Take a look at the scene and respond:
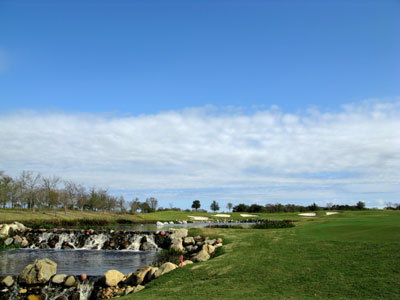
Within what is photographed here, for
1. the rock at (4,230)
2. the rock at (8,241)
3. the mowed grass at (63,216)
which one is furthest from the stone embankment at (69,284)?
the mowed grass at (63,216)

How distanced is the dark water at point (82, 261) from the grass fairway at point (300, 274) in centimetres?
807

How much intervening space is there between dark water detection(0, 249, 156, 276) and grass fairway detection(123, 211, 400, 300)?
26.5 ft

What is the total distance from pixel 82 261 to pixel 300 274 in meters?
18.7

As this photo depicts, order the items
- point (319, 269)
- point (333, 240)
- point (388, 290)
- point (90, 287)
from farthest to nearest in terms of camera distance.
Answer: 1. point (333, 240)
2. point (90, 287)
3. point (319, 269)
4. point (388, 290)

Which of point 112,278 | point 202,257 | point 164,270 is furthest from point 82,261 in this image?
point 164,270

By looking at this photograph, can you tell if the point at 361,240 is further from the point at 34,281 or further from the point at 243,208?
the point at 243,208

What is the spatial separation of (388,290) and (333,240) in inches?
→ 333

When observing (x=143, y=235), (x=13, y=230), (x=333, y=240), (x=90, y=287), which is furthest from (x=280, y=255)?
(x=13, y=230)

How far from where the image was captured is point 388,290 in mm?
9352

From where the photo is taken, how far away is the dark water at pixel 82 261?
20.0m

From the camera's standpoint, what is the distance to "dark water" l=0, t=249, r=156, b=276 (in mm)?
20031

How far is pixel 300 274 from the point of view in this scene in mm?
11883

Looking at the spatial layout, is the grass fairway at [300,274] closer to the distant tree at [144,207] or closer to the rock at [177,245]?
the rock at [177,245]

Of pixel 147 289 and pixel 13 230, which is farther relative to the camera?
pixel 13 230
